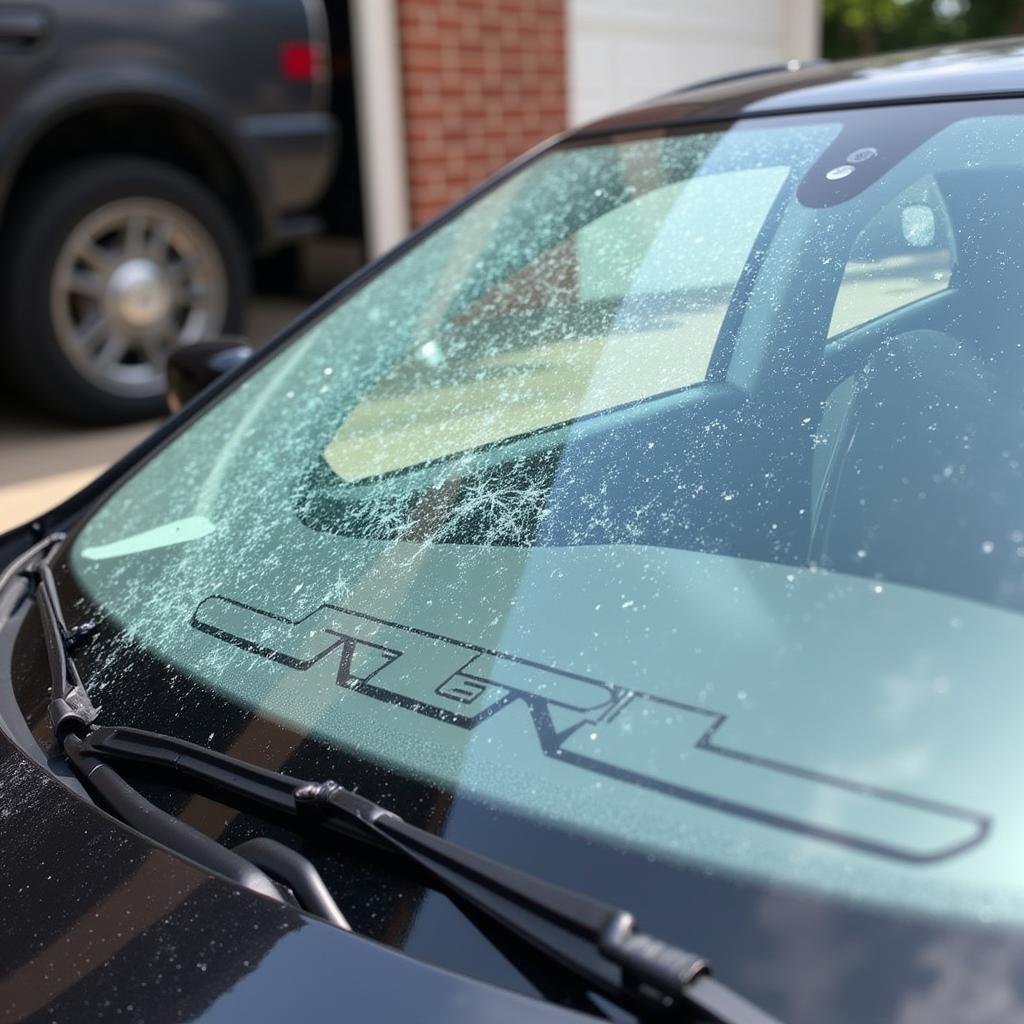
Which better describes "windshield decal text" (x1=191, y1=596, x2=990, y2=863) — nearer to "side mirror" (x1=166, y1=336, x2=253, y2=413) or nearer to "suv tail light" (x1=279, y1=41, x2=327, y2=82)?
"side mirror" (x1=166, y1=336, x2=253, y2=413)

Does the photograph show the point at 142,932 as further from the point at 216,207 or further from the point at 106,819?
the point at 216,207

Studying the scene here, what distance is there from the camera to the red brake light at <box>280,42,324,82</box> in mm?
4887

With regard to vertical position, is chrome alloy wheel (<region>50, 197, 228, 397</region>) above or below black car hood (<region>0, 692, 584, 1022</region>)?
below

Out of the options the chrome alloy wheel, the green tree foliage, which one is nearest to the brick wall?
the chrome alloy wheel

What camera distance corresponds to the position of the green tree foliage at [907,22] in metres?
24.7

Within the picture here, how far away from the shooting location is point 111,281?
4488mm

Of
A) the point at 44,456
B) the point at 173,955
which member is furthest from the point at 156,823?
the point at 44,456

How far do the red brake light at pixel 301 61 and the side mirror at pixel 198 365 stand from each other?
3.04m

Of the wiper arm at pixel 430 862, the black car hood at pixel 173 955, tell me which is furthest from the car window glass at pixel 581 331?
the black car hood at pixel 173 955

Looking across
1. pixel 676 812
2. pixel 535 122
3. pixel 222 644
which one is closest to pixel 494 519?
pixel 222 644

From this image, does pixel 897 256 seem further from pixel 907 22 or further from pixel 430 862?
pixel 907 22

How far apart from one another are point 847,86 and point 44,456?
133 inches

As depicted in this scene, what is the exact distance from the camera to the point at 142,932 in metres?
0.97

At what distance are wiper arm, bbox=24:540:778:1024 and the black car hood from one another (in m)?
0.03
